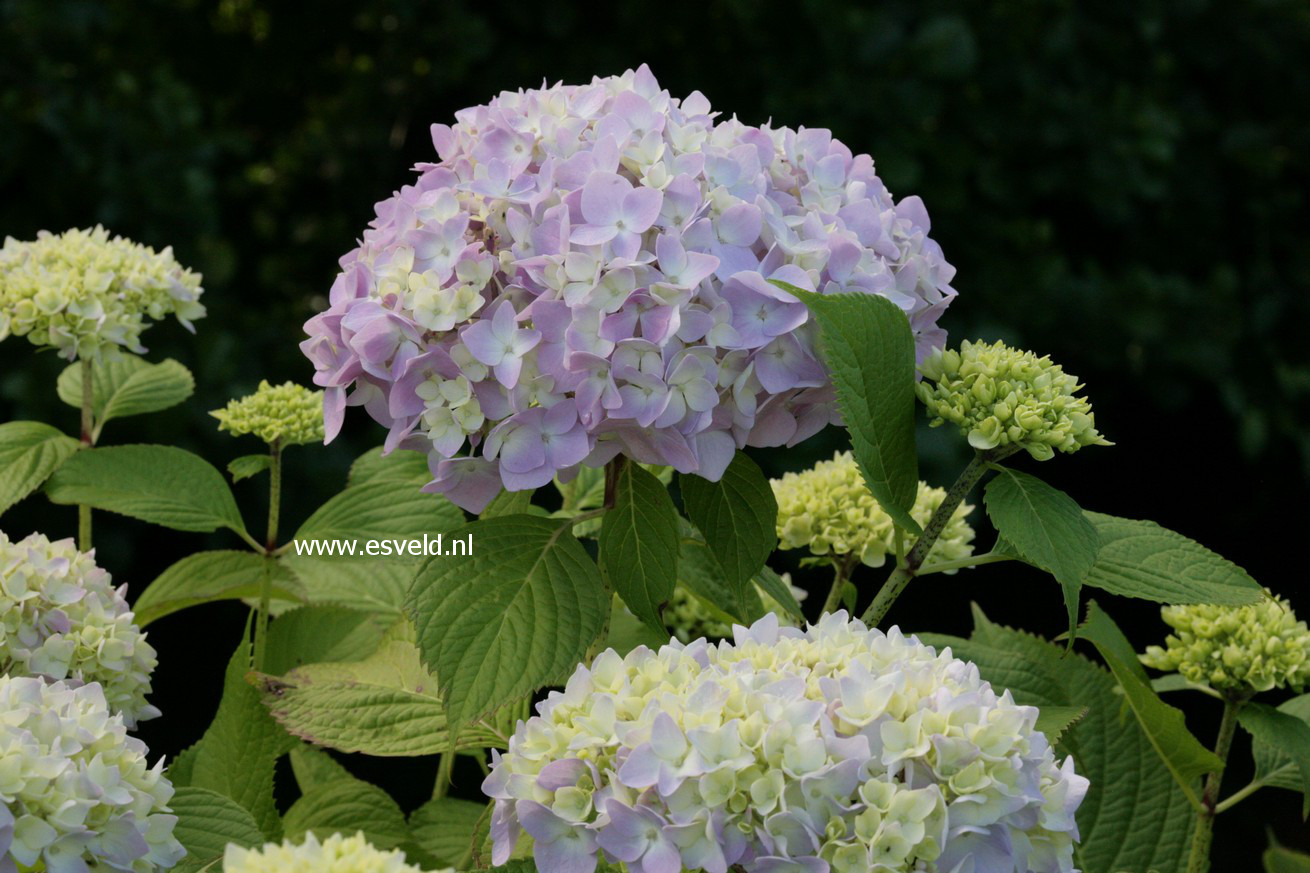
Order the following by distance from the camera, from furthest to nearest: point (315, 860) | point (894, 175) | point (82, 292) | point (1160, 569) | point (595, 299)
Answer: point (894, 175) → point (82, 292) → point (1160, 569) → point (595, 299) → point (315, 860)

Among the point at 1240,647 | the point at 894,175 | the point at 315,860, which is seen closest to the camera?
the point at 315,860

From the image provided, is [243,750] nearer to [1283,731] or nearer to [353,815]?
[353,815]

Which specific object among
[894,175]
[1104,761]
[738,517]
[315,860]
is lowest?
[315,860]

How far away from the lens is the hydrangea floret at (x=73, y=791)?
1.93 ft

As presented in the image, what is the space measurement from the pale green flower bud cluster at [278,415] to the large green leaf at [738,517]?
1.12ft

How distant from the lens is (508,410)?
0.74 m

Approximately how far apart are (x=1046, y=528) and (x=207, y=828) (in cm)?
46

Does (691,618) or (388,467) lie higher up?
(388,467)

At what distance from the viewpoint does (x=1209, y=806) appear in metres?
0.92

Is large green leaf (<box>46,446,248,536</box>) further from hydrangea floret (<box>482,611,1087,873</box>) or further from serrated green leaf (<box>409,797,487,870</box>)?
hydrangea floret (<box>482,611,1087,873</box>)

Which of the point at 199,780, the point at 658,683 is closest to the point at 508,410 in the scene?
the point at 658,683

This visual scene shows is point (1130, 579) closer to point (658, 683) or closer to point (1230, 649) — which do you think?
point (1230, 649)

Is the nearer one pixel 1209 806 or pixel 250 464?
pixel 1209 806

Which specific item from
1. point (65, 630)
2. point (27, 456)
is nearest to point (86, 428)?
point (27, 456)
